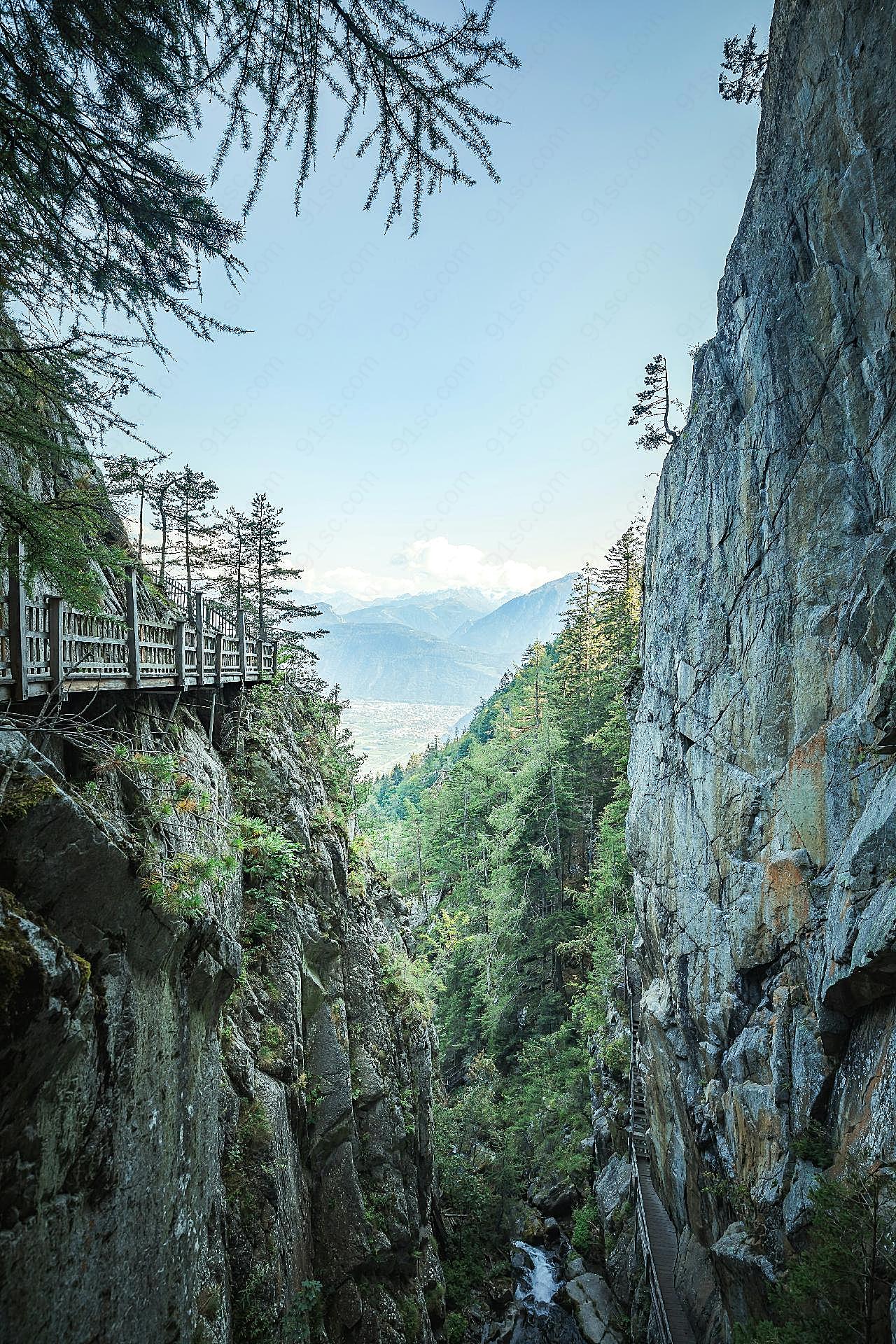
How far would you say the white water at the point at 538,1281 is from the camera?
14984mm

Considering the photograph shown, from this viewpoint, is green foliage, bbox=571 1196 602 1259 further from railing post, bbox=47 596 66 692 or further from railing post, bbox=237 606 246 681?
railing post, bbox=47 596 66 692

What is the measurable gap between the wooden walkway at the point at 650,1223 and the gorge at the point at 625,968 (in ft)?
0.44

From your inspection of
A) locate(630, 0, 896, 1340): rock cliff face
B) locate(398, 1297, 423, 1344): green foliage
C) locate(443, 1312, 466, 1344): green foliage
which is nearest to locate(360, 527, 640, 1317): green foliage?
locate(443, 1312, 466, 1344): green foliage

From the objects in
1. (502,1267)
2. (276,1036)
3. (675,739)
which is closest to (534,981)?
(502,1267)

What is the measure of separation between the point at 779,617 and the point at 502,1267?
63.6 feet

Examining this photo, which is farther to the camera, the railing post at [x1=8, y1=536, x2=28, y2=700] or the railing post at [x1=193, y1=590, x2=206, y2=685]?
the railing post at [x1=193, y1=590, x2=206, y2=685]

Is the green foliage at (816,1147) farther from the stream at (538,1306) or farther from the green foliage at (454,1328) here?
the stream at (538,1306)

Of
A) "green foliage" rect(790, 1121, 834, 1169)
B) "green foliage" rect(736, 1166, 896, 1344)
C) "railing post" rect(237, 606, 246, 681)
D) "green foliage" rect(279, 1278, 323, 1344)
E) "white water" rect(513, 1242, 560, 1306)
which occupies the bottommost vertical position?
"white water" rect(513, 1242, 560, 1306)

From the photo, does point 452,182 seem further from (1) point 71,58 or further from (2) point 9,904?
(2) point 9,904

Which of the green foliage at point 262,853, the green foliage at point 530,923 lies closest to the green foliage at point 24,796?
the green foliage at point 262,853

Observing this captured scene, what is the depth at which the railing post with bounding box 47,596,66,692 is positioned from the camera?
5.13 m

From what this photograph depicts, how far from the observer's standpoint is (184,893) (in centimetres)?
584

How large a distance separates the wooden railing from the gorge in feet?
0.56

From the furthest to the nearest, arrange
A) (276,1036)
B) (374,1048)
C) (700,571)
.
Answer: (700,571), (374,1048), (276,1036)
